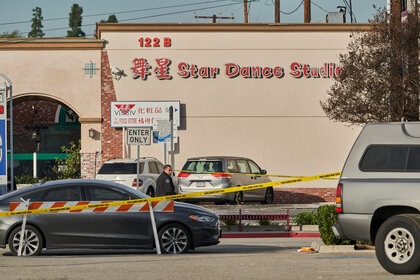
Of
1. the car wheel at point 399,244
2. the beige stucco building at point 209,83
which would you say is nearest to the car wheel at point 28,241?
the car wheel at point 399,244

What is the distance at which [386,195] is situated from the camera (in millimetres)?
14477

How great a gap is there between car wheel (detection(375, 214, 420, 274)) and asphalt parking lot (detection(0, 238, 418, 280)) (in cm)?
17

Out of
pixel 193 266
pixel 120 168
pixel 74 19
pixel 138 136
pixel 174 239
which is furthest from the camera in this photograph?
pixel 74 19

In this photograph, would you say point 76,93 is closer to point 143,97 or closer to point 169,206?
point 143,97

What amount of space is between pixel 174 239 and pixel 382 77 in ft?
51.8

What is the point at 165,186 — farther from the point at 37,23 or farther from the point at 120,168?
the point at 37,23

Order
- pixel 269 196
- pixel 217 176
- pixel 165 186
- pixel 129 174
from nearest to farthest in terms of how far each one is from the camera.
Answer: pixel 165 186, pixel 217 176, pixel 129 174, pixel 269 196

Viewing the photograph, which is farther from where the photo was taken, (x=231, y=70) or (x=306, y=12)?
(x=306, y=12)

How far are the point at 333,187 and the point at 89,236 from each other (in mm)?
24968

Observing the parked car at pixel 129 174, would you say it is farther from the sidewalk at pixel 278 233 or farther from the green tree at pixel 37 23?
the green tree at pixel 37 23

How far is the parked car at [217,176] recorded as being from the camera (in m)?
34.8

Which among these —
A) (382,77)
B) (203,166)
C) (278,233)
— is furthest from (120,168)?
(278,233)

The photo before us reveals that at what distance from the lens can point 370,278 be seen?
14.0 meters

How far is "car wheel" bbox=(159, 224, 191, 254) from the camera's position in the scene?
64.0 ft
